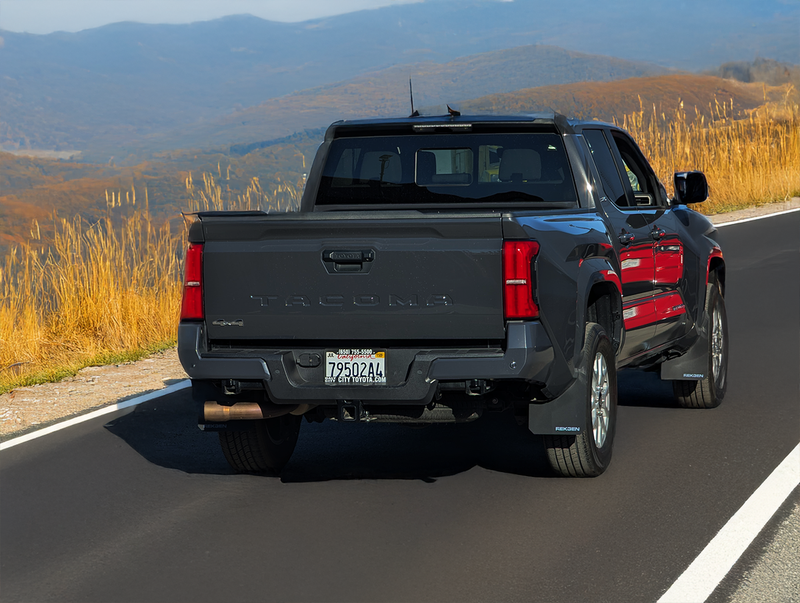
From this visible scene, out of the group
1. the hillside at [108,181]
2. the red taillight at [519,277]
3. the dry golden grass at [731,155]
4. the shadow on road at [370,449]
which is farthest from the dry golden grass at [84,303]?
the hillside at [108,181]

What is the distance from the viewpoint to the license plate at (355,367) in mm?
5711

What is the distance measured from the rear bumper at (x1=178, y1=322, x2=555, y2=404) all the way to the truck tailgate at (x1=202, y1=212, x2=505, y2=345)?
9 cm

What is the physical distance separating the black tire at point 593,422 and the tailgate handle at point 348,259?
1337 mm

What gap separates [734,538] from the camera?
542 centimetres

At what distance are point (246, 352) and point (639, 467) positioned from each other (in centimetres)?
253

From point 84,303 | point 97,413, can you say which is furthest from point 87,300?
point 97,413

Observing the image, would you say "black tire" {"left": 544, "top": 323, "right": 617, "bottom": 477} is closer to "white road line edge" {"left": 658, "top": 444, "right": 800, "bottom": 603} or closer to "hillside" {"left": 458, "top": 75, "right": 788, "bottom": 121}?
"white road line edge" {"left": 658, "top": 444, "right": 800, "bottom": 603}

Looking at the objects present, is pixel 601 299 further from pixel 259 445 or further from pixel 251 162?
pixel 251 162

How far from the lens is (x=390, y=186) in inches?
294

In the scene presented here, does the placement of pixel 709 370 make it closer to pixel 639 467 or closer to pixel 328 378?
pixel 639 467

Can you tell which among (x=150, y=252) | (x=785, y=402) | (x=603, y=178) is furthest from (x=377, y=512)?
(x=150, y=252)

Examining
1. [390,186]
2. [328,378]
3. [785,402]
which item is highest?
[390,186]

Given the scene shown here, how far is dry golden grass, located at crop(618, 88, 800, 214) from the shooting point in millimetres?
24625

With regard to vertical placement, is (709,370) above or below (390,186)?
below
